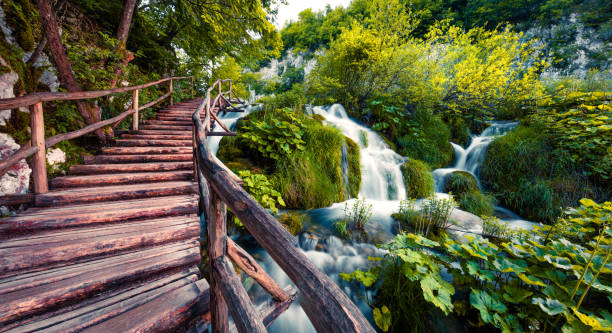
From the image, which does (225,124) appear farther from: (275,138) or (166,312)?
(166,312)

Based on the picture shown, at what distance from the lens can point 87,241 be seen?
1.75 metres

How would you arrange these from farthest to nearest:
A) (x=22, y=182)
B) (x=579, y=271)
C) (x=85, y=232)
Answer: (x=22, y=182), (x=85, y=232), (x=579, y=271)

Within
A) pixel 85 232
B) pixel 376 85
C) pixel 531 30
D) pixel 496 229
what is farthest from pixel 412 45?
pixel 531 30

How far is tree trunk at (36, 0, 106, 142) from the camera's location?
319cm

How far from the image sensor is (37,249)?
1602mm

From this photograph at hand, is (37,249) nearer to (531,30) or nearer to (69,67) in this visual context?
(69,67)

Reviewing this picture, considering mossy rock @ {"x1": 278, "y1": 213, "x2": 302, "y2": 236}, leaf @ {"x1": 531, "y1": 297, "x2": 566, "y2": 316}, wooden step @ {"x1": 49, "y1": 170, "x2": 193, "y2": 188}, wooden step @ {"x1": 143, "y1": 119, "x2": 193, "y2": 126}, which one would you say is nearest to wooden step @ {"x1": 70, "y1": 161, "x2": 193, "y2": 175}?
wooden step @ {"x1": 49, "y1": 170, "x2": 193, "y2": 188}

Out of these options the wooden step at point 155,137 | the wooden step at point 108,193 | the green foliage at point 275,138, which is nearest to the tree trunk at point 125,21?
the wooden step at point 155,137

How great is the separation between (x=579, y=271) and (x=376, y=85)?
354 inches

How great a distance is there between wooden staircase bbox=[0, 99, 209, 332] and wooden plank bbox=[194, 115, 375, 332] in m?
0.94

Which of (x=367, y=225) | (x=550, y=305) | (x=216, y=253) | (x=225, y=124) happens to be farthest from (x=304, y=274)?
(x=225, y=124)

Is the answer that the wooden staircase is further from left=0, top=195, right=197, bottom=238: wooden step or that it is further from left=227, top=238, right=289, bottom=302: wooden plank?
left=227, top=238, right=289, bottom=302: wooden plank

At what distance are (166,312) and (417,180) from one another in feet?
22.1

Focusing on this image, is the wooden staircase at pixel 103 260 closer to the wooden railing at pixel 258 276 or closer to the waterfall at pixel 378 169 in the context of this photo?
the wooden railing at pixel 258 276
